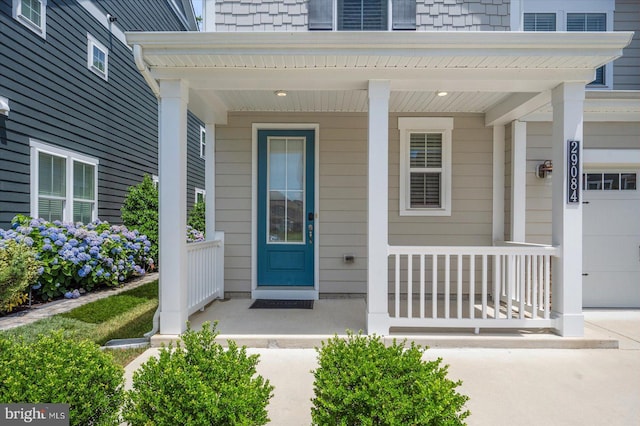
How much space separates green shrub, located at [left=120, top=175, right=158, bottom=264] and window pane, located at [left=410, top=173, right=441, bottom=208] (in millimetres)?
5448

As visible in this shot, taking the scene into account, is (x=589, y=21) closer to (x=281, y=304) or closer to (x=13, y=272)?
(x=281, y=304)

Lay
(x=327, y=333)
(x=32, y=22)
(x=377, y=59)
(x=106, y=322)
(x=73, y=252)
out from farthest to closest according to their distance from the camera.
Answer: (x=32, y=22) → (x=73, y=252) → (x=106, y=322) → (x=327, y=333) → (x=377, y=59)

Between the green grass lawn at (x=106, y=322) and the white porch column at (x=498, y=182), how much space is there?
4455 mm

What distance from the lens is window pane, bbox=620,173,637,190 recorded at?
4.82 meters

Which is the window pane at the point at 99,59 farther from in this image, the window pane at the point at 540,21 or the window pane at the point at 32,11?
the window pane at the point at 540,21

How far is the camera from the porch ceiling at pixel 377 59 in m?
3.21

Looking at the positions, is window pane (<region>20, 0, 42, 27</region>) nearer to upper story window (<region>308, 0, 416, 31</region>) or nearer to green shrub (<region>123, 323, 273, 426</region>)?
upper story window (<region>308, 0, 416, 31</region>)

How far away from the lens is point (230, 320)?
408cm

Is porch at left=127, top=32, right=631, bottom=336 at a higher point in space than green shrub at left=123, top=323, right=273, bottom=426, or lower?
higher

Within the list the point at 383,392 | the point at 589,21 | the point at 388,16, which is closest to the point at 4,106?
the point at 388,16

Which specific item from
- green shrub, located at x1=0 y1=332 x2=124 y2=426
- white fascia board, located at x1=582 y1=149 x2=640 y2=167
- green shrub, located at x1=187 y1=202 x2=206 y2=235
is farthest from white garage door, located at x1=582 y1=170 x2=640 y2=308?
green shrub, located at x1=187 y1=202 x2=206 y2=235

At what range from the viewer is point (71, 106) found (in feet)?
22.2

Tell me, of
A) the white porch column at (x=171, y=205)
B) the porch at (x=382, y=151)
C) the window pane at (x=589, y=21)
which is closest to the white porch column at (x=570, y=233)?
the porch at (x=382, y=151)

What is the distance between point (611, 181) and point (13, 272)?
7.40 metres
